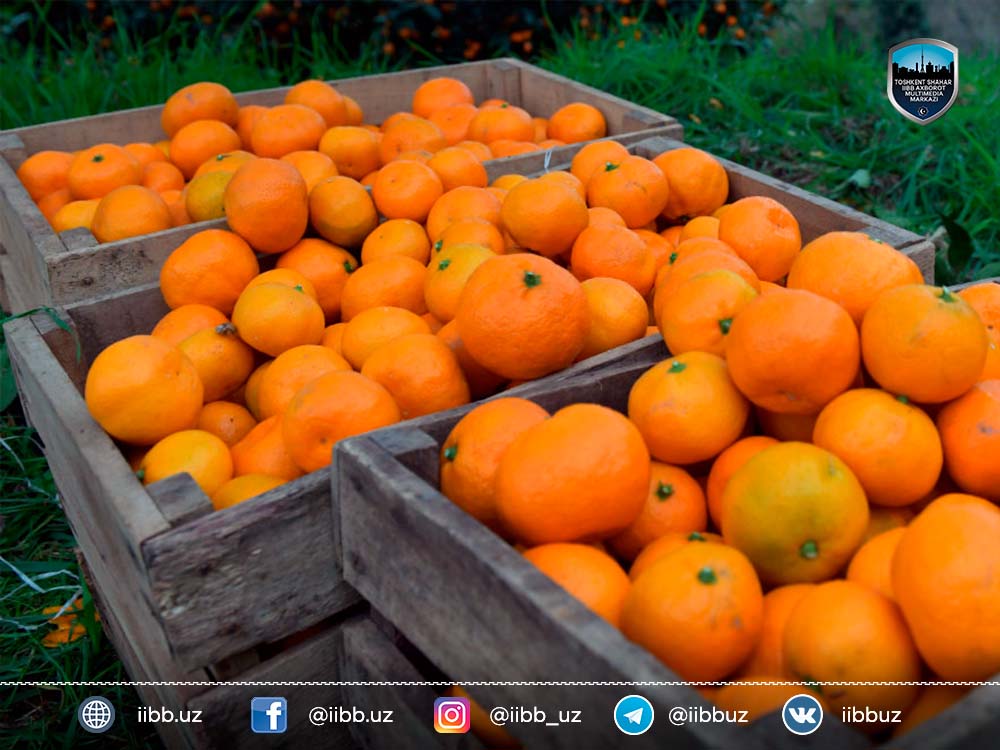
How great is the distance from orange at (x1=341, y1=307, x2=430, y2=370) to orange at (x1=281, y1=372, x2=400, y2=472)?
256 mm

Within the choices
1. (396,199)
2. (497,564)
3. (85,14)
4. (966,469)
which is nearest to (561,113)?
(396,199)

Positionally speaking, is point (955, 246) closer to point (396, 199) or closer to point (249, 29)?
point (396, 199)

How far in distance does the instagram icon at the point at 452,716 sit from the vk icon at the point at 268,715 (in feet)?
1.13

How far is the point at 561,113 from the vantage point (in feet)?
10.1

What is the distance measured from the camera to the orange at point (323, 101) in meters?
2.93

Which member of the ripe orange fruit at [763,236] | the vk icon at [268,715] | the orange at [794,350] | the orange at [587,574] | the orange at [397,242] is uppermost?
the orange at [794,350]

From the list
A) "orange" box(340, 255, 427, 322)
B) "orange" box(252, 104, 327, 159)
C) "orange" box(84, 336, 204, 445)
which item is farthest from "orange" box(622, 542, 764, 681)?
"orange" box(252, 104, 327, 159)

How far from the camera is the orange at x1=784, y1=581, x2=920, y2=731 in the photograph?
1.11 m

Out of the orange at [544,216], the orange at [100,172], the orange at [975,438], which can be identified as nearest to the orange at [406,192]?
the orange at [544,216]

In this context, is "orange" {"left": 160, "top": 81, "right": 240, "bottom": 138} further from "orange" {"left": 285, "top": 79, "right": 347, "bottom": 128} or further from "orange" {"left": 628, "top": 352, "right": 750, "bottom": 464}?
"orange" {"left": 628, "top": 352, "right": 750, "bottom": 464}

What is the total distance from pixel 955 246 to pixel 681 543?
2.07 m

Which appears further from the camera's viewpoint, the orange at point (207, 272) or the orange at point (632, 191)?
the orange at point (632, 191)

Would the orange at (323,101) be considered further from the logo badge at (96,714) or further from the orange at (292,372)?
the logo badge at (96,714)

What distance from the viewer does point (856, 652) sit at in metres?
1.11
